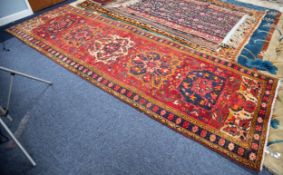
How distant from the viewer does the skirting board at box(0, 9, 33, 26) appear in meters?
2.42

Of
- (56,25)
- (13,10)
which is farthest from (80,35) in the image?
(13,10)

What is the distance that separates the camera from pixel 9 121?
1.38 meters

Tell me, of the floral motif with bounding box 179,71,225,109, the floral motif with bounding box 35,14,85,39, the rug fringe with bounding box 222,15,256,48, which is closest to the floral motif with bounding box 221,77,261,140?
the floral motif with bounding box 179,71,225,109

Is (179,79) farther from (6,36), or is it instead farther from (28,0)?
(28,0)

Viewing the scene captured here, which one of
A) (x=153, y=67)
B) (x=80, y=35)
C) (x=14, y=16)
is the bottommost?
(x=153, y=67)

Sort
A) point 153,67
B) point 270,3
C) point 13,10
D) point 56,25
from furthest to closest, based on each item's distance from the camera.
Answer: point 270,3 → point 13,10 → point 56,25 → point 153,67

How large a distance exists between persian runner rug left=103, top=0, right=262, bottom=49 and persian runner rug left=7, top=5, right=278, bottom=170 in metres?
0.25

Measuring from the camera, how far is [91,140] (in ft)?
4.17

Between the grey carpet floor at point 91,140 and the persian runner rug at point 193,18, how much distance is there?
1.17 meters

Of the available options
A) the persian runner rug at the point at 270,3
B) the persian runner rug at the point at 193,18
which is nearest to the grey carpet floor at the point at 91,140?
the persian runner rug at the point at 193,18

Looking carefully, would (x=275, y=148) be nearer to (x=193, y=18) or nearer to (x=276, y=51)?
(x=276, y=51)

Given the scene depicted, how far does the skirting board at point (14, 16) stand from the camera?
2424mm

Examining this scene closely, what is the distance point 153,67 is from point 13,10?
2.12 m

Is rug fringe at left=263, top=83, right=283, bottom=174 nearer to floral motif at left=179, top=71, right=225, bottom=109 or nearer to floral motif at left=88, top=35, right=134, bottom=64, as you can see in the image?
floral motif at left=179, top=71, right=225, bottom=109
